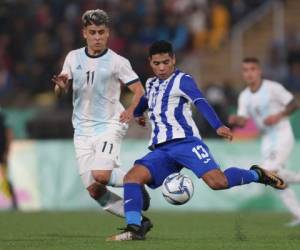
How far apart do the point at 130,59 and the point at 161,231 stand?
426 inches

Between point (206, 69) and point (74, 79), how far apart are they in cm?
→ 1343

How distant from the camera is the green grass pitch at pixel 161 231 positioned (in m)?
11.0

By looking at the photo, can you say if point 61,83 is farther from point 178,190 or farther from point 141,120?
point 178,190

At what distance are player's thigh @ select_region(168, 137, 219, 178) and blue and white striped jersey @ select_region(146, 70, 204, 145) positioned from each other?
10 cm

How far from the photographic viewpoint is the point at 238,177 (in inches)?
458

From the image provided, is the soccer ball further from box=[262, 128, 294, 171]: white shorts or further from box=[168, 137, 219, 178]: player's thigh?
box=[262, 128, 294, 171]: white shorts

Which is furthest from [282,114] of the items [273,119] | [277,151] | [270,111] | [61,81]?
[61,81]

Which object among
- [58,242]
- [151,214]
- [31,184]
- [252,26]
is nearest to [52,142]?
[31,184]

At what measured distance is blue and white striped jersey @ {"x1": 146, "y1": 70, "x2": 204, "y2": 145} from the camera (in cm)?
1158

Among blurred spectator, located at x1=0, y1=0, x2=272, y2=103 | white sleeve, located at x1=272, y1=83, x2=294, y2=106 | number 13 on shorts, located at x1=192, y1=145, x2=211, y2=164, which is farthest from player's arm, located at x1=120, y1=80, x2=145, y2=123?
blurred spectator, located at x1=0, y1=0, x2=272, y2=103

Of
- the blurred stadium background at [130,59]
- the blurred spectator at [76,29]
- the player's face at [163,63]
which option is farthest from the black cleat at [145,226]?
the blurred spectator at [76,29]

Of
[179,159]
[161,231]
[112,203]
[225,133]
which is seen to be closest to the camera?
[225,133]

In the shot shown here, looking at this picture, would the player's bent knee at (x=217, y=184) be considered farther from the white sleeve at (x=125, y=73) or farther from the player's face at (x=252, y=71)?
the player's face at (x=252, y=71)

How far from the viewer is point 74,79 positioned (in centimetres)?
1258
